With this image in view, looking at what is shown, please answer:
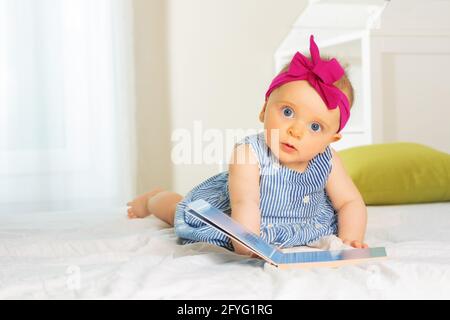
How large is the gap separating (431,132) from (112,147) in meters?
1.49

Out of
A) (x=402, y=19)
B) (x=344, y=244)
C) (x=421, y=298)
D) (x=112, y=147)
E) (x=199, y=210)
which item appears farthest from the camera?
(x=112, y=147)

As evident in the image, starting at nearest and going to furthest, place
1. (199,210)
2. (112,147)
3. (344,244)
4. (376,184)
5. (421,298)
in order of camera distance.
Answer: (421,298) → (199,210) → (344,244) → (376,184) → (112,147)

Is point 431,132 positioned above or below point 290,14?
below

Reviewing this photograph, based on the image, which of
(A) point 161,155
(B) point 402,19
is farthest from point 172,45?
(B) point 402,19

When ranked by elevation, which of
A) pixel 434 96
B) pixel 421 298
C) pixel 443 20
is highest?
pixel 443 20

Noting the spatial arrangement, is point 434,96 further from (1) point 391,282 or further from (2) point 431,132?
(1) point 391,282

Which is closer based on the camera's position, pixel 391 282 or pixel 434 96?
pixel 391 282

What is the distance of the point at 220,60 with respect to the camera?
3.40 metres

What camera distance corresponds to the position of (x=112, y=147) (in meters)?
3.27

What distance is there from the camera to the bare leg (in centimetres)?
150

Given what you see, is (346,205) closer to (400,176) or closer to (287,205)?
(287,205)

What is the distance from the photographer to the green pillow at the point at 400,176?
1710 mm

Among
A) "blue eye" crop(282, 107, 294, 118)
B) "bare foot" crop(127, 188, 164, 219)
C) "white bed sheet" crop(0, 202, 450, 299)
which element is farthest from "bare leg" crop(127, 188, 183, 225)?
"blue eye" crop(282, 107, 294, 118)

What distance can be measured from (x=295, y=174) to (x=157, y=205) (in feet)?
1.42
